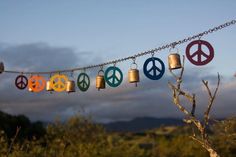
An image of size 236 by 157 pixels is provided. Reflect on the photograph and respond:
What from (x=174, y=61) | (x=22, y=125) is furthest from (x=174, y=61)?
(x=22, y=125)

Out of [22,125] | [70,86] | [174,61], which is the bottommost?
[22,125]

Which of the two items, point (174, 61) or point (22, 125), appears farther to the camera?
point (22, 125)

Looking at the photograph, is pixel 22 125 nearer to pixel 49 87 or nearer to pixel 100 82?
pixel 49 87

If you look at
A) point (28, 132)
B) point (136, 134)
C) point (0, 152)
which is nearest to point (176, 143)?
point (0, 152)

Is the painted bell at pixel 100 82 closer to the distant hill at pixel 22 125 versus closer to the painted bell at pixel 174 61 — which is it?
the painted bell at pixel 174 61

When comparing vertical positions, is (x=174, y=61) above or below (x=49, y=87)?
above

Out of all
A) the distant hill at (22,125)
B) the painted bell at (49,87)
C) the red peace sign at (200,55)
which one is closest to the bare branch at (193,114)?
the red peace sign at (200,55)

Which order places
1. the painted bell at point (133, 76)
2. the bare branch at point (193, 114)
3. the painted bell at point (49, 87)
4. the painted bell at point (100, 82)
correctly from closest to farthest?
the bare branch at point (193, 114)
the painted bell at point (133, 76)
the painted bell at point (100, 82)
the painted bell at point (49, 87)

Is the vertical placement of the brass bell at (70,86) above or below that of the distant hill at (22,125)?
above

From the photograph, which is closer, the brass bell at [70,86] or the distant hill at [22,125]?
the brass bell at [70,86]

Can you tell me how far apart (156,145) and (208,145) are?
24.5m

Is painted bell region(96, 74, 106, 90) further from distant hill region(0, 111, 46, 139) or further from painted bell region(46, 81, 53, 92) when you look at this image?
distant hill region(0, 111, 46, 139)

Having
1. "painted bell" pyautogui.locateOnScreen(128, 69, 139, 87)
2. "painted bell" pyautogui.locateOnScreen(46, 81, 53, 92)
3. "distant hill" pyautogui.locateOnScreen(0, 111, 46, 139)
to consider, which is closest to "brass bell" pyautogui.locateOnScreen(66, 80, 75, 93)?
"painted bell" pyautogui.locateOnScreen(46, 81, 53, 92)

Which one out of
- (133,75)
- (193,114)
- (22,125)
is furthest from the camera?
(22,125)
